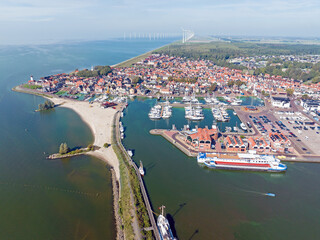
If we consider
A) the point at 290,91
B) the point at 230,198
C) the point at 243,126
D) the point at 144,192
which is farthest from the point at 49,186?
the point at 290,91

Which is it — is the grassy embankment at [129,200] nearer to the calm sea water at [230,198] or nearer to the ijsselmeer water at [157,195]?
the ijsselmeer water at [157,195]

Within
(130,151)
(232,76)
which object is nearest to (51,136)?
(130,151)

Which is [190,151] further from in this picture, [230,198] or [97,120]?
[97,120]

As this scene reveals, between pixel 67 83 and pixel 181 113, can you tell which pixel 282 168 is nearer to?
pixel 181 113

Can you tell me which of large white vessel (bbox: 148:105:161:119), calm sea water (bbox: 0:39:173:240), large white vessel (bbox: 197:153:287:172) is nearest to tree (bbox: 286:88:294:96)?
large white vessel (bbox: 197:153:287:172)

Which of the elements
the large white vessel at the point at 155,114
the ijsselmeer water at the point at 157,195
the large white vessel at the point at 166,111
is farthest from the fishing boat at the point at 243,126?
the large white vessel at the point at 155,114

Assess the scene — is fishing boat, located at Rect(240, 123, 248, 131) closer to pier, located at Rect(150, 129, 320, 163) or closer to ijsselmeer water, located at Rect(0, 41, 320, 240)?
pier, located at Rect(150, 129, 320, 163)
